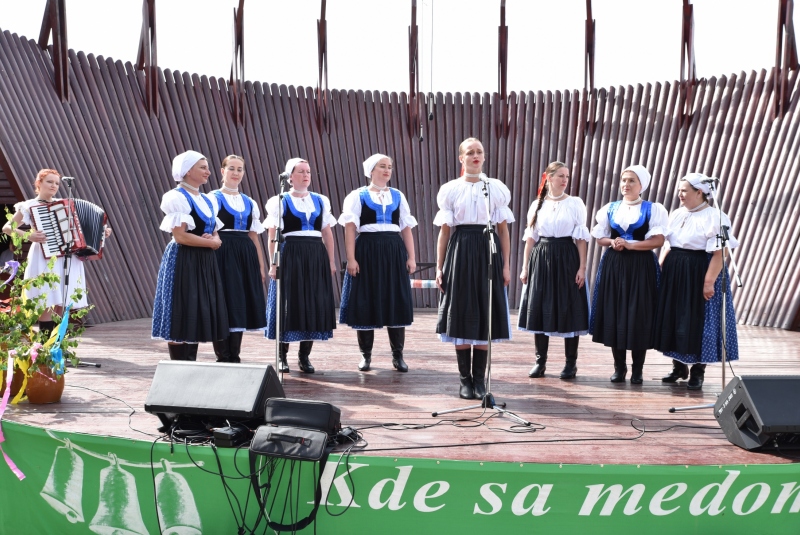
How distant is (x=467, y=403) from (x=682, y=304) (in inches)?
62.4

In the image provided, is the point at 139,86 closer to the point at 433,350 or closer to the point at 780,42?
the point at 433,350

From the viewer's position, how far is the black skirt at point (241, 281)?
4922mm

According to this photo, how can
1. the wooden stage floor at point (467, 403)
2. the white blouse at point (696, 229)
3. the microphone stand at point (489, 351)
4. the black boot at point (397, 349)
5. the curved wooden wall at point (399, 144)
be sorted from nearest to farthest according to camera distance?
the wooden stage floor at point (467, 403) → the microphone stand at point (489, 351) → the white blouse at point (696, 229) → the black boot at point (397, 349) → the curved wooden wall at point (399, 144)

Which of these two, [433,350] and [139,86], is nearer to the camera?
[433,350]

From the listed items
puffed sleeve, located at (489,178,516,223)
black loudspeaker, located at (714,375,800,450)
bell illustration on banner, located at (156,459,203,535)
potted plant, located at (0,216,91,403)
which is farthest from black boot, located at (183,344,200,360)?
black loudspeaker, located at (714,375,800,450)

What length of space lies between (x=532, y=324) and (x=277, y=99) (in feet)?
18.7

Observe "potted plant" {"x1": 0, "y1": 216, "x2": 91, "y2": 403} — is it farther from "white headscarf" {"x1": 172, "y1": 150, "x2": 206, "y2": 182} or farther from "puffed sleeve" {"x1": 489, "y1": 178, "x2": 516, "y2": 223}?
"puffed sleeve" {"x1": 489, "y1": 178, "x2": 516, "y2": 223}

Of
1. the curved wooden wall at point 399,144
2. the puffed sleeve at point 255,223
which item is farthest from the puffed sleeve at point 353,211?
the curved wooden wall at point 399,144

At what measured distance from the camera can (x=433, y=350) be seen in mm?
6035

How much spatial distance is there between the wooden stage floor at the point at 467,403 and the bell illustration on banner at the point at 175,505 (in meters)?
0.26

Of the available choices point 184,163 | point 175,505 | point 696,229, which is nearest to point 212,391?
point 175,505

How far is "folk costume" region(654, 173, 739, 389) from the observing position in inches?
177

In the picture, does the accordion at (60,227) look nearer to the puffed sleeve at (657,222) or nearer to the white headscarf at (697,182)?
the puffed sleeve at (657,222)

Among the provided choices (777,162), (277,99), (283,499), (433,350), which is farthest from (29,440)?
(777,162)
